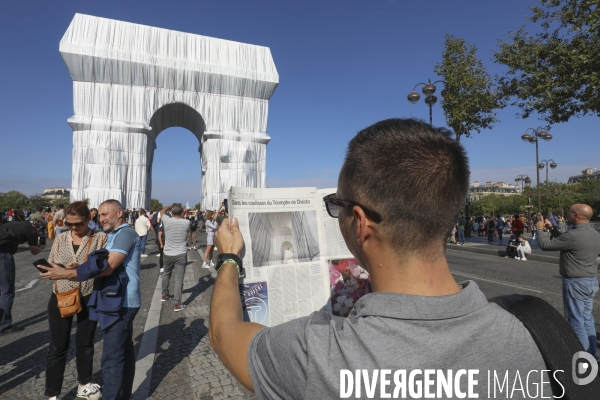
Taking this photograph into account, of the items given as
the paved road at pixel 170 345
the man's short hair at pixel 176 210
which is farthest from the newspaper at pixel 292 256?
the man's short hair at pixel 176 210

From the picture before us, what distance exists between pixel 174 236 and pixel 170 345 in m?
2.16

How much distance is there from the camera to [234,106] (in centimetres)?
2334

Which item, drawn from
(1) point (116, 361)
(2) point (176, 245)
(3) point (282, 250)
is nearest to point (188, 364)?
(1) point (116, 361)

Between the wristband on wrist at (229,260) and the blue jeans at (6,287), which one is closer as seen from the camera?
the wristband on wrist at (229,260)

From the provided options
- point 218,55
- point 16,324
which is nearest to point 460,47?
point 218,55

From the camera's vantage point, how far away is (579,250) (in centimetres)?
371

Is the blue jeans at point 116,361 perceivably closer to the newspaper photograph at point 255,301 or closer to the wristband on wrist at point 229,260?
the newspaper photograph at point 255,301

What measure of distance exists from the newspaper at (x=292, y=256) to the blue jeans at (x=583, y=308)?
10.4 ft

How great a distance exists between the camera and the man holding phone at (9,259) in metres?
4.77

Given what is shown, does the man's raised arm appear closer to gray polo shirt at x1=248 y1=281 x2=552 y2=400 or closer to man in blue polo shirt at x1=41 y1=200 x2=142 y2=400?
gray polo shirt at x1=248 y1=281 x2=552 y2=400

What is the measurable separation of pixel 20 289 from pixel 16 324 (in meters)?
2.86

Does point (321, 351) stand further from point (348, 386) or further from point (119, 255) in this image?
point (119, 255)

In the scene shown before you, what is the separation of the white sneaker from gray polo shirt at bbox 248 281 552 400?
121 inches

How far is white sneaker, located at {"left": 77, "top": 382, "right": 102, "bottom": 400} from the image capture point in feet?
10.2
